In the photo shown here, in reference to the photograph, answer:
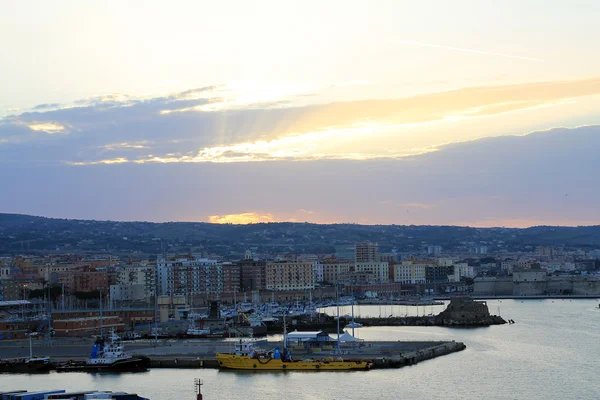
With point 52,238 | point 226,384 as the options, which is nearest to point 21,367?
point 226,384

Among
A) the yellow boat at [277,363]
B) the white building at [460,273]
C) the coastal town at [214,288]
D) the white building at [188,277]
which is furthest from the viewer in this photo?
the white building at [460,273]

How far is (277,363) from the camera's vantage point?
33.0 meters

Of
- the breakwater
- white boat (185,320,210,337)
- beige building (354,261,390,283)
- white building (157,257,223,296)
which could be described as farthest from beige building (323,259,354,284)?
the breakwater

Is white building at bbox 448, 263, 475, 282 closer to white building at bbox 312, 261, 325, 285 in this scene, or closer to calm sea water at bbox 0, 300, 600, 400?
white building at bbox 312, 261, 325, 285

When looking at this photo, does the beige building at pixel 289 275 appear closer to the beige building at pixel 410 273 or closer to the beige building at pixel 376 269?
the beige building at pixel 376 269

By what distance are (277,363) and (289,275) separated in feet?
208

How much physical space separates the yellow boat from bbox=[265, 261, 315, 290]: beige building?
59.4 meters

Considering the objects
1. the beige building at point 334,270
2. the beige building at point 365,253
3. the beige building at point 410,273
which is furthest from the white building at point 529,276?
the beige building at point 365,253

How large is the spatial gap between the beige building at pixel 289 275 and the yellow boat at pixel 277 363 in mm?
59391

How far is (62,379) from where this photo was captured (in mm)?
31344

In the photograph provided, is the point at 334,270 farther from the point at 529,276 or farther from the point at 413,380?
the point at 413,380

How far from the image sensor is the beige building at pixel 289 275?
94.2m

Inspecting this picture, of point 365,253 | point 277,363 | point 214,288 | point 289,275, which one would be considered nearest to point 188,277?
point 214,288

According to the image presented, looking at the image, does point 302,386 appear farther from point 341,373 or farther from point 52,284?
point 52,284
